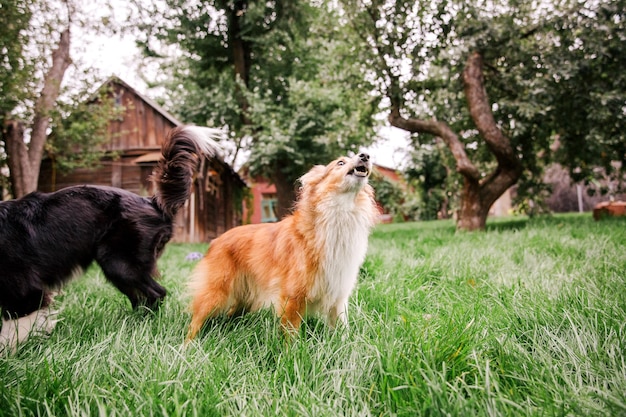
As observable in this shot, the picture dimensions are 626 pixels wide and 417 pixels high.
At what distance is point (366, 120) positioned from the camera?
36.9ft

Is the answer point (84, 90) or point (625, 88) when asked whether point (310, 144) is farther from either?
point (625, 88)

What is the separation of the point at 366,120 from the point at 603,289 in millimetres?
9409

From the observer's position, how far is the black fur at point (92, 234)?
239 centimetres

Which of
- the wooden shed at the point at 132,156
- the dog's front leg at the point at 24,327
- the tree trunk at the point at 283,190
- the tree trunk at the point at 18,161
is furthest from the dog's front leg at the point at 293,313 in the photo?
the wooden shed at the point at 132,156

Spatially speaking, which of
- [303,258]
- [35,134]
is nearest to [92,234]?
[303,258]

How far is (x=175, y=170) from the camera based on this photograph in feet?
9.63

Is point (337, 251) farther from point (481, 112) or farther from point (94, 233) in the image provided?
point (481, 112)

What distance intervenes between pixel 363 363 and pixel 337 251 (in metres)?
0.75

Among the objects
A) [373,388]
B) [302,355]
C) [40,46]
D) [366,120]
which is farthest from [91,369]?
[366,120]

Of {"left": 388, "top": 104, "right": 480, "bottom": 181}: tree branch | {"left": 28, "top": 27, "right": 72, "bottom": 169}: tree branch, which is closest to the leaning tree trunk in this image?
{"left": 388, "top": 104, "right": 480, "bottom": 181}: tree branch

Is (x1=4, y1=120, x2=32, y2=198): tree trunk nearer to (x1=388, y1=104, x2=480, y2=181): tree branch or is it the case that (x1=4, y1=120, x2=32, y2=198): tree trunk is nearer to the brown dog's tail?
the brown dog's tail

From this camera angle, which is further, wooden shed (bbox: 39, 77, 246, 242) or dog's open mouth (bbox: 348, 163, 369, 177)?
wooden shed (bbox: 39, 77, 246, 242)

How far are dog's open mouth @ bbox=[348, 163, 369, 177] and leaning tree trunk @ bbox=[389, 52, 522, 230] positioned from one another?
6.69 metres

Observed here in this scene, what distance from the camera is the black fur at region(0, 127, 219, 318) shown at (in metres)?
2.39
